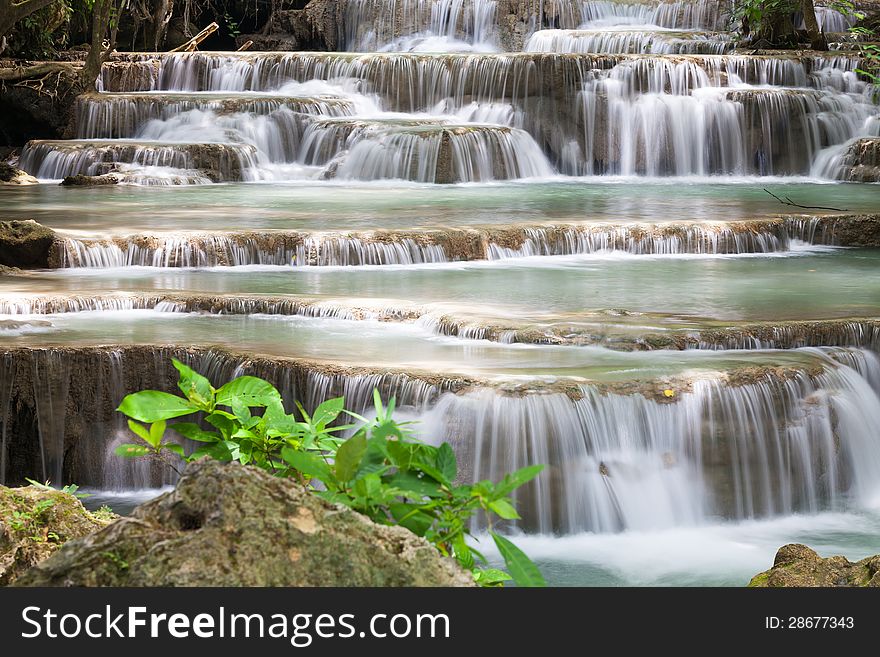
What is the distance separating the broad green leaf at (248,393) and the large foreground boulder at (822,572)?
6.30 feet

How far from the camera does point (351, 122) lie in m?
16.8

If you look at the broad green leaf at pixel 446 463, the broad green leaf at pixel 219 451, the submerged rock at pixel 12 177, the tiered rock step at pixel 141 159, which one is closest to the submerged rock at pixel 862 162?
the tiered rock step at pixel 141 159

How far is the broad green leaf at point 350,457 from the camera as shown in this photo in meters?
1.70

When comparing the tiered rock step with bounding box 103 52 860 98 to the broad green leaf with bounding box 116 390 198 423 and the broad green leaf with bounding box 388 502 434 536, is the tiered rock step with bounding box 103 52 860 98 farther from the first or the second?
the broad green leaf with bounding box 388 502 434 536

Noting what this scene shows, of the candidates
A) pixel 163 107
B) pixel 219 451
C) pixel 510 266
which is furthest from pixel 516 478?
pixel 163 107

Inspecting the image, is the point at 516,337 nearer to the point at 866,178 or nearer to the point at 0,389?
the point at 0,389

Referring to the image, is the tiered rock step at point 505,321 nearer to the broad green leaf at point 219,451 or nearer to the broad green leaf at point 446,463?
the broad green leaf at point 219,451

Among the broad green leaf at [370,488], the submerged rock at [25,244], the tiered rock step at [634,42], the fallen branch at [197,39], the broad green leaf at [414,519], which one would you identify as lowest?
the submerged rock at [25,244]

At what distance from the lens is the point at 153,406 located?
1945mm

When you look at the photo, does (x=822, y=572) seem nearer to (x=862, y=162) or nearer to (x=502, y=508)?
(x=502, y=508)

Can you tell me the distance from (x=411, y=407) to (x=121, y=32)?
21.1 m

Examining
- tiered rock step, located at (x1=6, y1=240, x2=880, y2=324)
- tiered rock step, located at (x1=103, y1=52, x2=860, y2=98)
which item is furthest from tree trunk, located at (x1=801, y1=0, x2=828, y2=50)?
tiered rock step, located at (x1=6, y1=240, x2=880, y2=324)

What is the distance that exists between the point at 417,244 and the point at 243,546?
9.38 meters

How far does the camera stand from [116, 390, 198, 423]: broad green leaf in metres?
1.91
